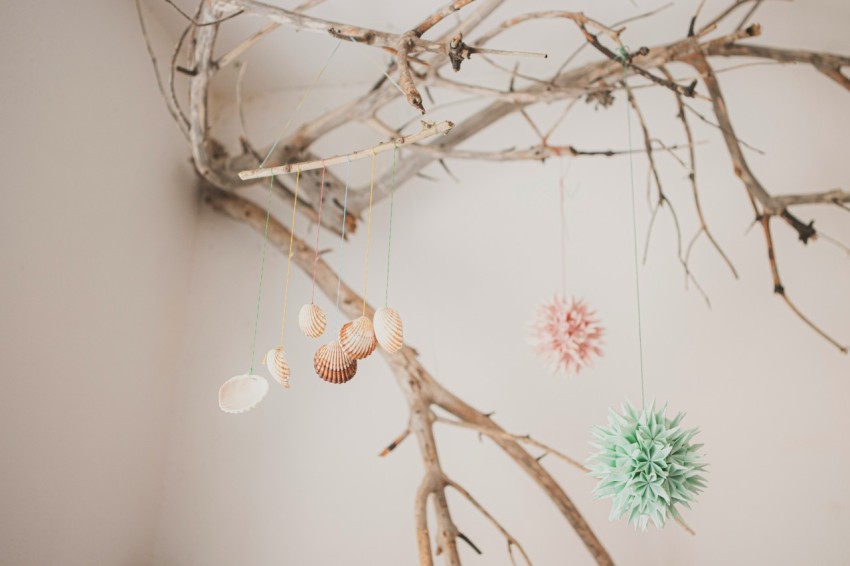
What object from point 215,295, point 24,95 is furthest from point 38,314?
point 215,295

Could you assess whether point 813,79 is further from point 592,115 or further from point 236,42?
point 236,42

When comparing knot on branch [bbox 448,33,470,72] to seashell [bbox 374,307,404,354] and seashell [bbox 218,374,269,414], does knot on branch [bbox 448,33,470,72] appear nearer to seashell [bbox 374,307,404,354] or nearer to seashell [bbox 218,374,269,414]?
seashell [bbox 374,307,404,354]

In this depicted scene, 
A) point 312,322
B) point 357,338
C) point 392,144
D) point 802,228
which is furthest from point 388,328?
point 802,228

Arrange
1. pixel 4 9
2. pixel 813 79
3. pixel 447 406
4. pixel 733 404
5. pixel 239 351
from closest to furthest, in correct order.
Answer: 1. pixel 4 9
2. pixel 447 406
3. pixel 733 404
4. pixel 813 79
5. pixel 239 351

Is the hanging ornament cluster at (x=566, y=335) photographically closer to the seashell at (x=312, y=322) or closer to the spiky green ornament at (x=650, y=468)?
the spiky green ornament at (x=650, y=468)

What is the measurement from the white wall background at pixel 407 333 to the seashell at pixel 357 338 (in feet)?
2.43

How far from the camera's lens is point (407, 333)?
176 centimetres

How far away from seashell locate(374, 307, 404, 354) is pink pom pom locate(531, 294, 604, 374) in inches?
15.6

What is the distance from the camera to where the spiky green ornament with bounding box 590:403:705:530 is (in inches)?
35.1

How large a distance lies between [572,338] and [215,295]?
1.19m

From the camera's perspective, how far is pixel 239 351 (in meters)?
1.79

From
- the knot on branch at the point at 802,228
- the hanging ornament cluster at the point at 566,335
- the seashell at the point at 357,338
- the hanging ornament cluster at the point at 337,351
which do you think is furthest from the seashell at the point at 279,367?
the knot on branch at the point at 802,228

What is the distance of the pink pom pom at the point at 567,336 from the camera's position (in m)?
1.21

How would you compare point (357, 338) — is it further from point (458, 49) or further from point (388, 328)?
point (458, 49)
